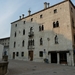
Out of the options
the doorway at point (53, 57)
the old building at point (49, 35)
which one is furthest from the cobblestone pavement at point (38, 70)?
the doorway at point (53, 57)

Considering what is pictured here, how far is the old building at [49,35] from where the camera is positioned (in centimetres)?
2067

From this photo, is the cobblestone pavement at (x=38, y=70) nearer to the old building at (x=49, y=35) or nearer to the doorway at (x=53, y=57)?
the old building at (x=49, y=35)

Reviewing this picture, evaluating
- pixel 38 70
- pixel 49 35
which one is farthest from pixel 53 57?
pixel 38 70

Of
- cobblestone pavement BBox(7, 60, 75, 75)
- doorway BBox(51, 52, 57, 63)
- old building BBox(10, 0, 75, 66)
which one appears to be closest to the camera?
cobblestone pavement BBox(7, 60, 75, 75)

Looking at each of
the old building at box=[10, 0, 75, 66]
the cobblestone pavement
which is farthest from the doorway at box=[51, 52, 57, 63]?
the cobblestone pavement

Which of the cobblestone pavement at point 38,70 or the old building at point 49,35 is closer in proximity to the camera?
the cobblestone pavement at point 38,70

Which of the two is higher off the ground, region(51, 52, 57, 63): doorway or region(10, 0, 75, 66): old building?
region(10, 0, 75, 66): old building

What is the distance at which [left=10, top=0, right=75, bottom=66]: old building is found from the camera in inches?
814

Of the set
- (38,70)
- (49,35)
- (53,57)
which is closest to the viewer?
(38,70)

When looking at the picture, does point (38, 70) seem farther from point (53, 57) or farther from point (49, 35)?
point (49, 35)

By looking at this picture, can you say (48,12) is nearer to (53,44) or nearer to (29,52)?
(53,44)

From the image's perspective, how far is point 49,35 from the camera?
23828 mm

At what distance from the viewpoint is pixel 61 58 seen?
21.5 m

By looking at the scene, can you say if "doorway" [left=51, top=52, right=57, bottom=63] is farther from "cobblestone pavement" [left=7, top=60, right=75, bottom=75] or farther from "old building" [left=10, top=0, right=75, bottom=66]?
"cobblestone pavement" [left=7, top=60, right=75, bottom=75]
